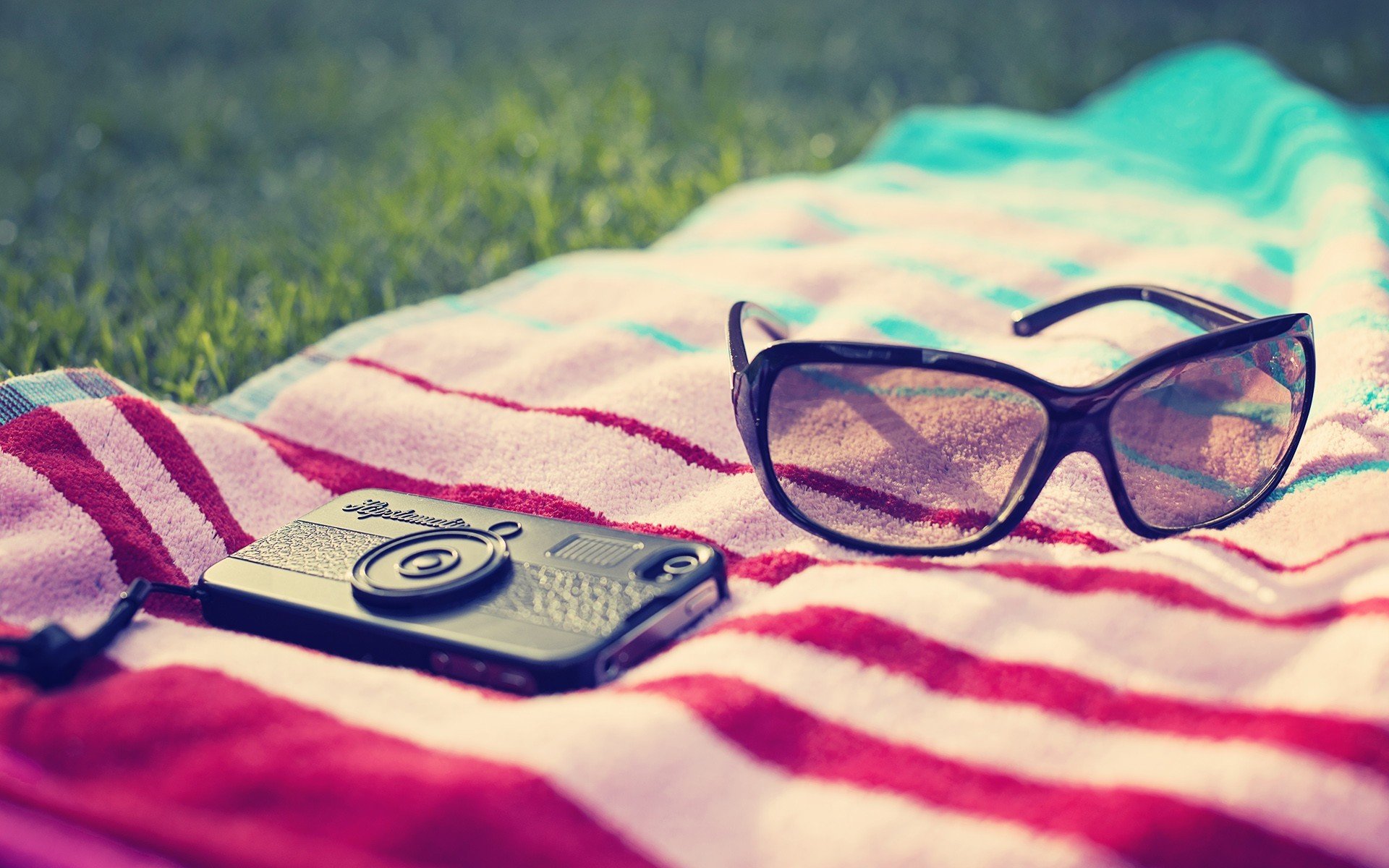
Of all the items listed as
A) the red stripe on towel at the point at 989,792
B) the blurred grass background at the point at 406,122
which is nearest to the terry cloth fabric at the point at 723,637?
the red stripe on towel at the point at 989,792

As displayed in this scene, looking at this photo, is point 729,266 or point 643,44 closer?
point 729,266

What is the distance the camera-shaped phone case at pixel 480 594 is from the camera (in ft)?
2.44

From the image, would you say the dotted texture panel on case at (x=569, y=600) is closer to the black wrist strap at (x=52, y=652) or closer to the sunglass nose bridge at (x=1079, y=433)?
the black wrist strap at (x=52, y=652)

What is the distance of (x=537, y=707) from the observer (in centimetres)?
69

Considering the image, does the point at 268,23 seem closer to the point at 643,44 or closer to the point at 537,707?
the point at 643,44

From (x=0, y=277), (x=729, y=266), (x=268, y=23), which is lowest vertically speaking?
(x=0, y=277)

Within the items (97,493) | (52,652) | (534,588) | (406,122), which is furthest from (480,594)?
(406,122)

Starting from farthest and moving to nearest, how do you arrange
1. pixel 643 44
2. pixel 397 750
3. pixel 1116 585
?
pixel 643 44 → pixel 1116 585 → pixel 397 750

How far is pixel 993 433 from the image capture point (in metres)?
0.96

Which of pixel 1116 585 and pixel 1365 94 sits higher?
pixel 1365 94

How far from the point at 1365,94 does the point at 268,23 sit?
3.04m

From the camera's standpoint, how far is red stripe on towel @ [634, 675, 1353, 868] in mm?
579

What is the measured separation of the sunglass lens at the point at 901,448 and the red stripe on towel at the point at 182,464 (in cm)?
51

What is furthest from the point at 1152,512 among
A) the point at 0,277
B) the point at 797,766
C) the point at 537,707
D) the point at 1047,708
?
the point at 0,277
